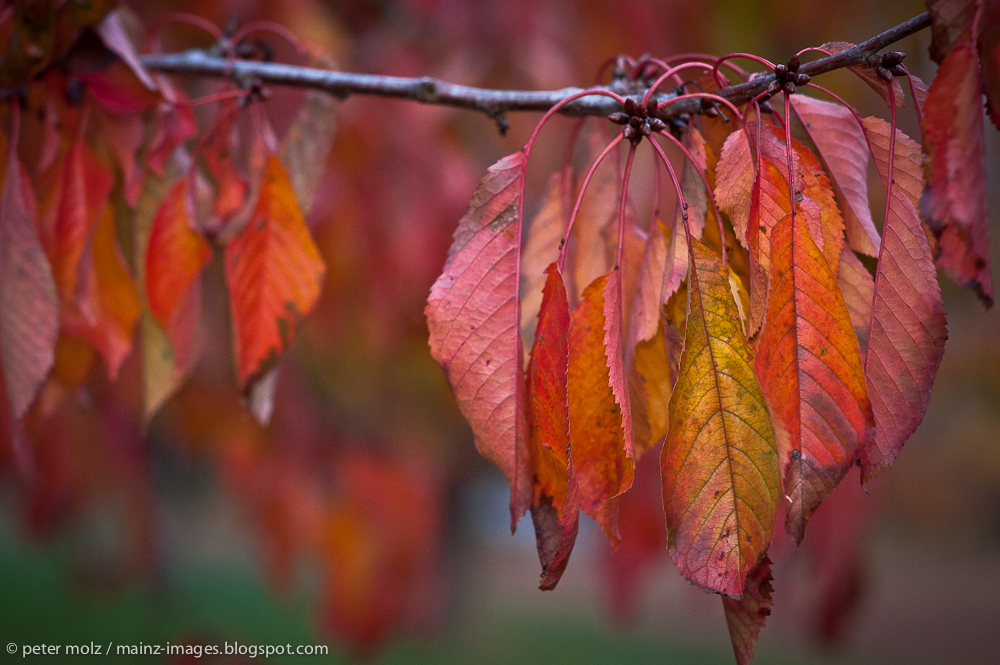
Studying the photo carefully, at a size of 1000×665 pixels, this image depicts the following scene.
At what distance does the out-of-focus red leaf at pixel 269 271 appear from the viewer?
703 mm

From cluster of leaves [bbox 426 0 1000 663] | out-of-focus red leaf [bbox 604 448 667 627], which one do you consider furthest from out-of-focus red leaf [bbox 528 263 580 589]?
out-of-focus red leaf [bbox 604 448 667 627]

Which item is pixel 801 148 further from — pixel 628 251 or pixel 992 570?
pixel 992 570

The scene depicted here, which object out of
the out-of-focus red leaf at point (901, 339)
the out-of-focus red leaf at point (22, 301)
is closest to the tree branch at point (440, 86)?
the out-of-focus red leaf at point (901, 339)

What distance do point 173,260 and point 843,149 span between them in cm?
70

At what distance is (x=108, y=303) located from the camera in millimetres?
782

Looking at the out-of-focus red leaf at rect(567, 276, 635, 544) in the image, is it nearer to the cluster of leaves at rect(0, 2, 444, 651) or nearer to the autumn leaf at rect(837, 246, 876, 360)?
the autumn leaf at rect(837, 246, 876, 360)

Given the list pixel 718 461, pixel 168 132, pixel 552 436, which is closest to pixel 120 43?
pixel 168 132

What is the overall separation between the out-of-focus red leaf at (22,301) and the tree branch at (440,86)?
27 centimetres

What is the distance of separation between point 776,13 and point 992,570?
21.3ft

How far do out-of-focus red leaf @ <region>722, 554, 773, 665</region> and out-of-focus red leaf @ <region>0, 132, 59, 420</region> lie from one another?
2.25 ft

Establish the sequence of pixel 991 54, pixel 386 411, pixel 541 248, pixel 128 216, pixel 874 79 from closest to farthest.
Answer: pixel 991 54 → pixel 874 79 → pixel 541 248 → pixel 128 216 → pixel 386 411

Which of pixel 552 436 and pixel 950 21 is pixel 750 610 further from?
pixel 950 21

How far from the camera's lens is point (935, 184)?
42cm

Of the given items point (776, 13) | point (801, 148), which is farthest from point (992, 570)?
point (801, 148)
